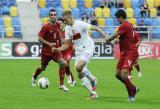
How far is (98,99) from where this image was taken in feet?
48.5

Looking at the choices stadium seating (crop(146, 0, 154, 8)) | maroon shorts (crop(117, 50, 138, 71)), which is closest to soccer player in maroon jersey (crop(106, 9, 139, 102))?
maroon shorts (crop(117, 50, 138, 71))

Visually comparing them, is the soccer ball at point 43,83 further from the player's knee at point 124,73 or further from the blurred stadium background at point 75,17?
the blurred stadium background at point 75,17

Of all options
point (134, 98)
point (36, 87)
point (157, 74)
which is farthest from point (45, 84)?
point (157, 74)

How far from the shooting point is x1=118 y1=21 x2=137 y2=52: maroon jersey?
14.1 m

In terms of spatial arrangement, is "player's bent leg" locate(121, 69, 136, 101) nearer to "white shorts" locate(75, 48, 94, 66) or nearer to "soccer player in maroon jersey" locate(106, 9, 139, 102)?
"soccer player in maroon jersey" locate(106, 9, 139, 102)

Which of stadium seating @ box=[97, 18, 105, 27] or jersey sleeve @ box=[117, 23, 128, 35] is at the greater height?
jersey sleeve @ box=[117, 23, 128, 35]

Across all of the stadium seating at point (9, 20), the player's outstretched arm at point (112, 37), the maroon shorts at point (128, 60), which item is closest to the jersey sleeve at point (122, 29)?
the player's outstretched arm at point (112, 37)

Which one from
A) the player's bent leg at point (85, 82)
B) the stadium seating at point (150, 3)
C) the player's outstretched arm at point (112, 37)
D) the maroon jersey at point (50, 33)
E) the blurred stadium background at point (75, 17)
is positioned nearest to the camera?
the player's outstretched arm at point (112, 37)

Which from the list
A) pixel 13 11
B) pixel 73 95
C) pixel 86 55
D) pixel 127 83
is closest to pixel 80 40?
pixel 86 55

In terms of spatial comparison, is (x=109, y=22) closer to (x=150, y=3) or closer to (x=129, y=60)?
(x=150, y=3)

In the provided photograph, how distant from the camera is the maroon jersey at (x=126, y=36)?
14070 millimetres

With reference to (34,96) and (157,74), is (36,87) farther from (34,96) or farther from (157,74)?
(157,74)

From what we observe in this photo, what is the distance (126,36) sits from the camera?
46.9ft

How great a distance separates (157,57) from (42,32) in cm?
1860
